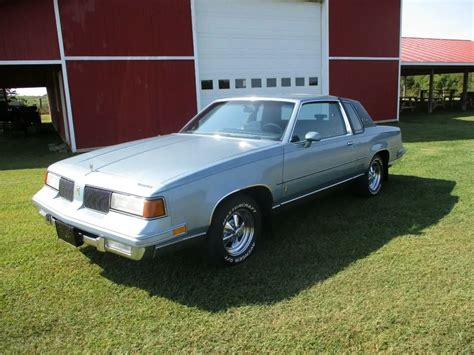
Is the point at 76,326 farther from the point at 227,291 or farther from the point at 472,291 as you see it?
the point at 472,291

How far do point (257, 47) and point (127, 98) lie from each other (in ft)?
15.5

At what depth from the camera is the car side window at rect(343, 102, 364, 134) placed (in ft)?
18.2

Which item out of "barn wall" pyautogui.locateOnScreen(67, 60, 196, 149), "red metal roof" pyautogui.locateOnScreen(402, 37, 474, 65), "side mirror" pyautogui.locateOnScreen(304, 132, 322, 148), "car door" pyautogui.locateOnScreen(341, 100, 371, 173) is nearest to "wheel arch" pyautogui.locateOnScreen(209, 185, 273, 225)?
"side mirror" pyautogui.locateOnScreen(304, 132, 322, 148)

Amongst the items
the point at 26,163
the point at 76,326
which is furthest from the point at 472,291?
the point at 26,163

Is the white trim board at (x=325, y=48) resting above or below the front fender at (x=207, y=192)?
above

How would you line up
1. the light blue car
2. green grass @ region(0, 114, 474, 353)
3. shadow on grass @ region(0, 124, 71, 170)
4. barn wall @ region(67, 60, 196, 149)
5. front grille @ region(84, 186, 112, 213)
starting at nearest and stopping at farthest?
green grass @ region(0, 114, 474, 353) < the light blue car < front grille @ region(84, 186, 112, 213) < shadow on grass @ region(0, 124, 71, 170) < barn wall @ region(67, 60, 196, 149)

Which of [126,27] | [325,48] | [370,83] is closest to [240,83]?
[325,48]

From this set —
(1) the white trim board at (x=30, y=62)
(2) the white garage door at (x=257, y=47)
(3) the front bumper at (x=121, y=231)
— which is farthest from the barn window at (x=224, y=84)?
(3) the front bumper at (x=121, y=231)

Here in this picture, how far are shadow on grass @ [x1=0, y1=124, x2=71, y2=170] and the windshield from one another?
5936 millimetres

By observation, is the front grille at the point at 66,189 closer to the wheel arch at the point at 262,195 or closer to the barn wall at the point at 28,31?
the wheel arch at the point at 262,195

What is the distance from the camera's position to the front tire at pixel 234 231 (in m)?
3.60

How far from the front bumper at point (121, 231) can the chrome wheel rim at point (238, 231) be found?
0.57 metres

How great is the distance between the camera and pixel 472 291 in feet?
11.0

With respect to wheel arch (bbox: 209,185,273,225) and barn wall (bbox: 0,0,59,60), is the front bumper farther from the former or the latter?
barn wall (bbox: 0,0,59,60)
